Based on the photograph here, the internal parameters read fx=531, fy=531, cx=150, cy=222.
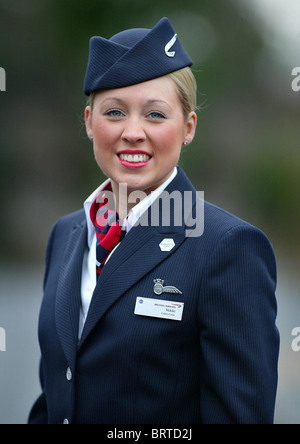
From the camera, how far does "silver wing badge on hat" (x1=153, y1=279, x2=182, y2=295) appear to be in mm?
1745

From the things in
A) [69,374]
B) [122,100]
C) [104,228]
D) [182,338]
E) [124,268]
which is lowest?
[69,374]

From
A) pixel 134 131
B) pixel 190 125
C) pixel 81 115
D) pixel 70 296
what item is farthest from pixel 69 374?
pixel 81 115

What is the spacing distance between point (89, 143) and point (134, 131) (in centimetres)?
873

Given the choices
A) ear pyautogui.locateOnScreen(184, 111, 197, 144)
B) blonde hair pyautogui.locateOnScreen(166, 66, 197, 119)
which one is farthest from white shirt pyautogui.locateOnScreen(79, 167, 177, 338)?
blonde hair pyautogui.locateOnScreen(166, 66, 197, 119)

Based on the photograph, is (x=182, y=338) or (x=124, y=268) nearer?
(x=182, y=338)

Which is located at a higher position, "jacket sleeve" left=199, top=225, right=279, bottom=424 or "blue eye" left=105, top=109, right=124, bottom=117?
"blue eye" left=105, top=109, right=124, bottom=117

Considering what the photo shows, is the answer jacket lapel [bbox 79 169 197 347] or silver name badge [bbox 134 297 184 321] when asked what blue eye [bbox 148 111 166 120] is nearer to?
jacket lapel [bbox 79 169 197 347]

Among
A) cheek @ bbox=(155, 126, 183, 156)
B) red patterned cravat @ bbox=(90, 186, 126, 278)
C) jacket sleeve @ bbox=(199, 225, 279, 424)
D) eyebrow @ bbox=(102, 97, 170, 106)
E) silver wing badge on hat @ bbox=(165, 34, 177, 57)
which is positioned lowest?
jacket sleeve @ bbox=(199, 225, 279, 424)

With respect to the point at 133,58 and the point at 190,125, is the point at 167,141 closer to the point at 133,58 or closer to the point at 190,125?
the point at 190,125

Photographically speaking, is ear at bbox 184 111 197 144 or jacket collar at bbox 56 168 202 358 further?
ear at bbox 184 111 197 144

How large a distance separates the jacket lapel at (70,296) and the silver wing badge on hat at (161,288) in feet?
1.06

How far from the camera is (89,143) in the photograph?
10.4 m

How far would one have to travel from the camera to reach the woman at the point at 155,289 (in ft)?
5.45
